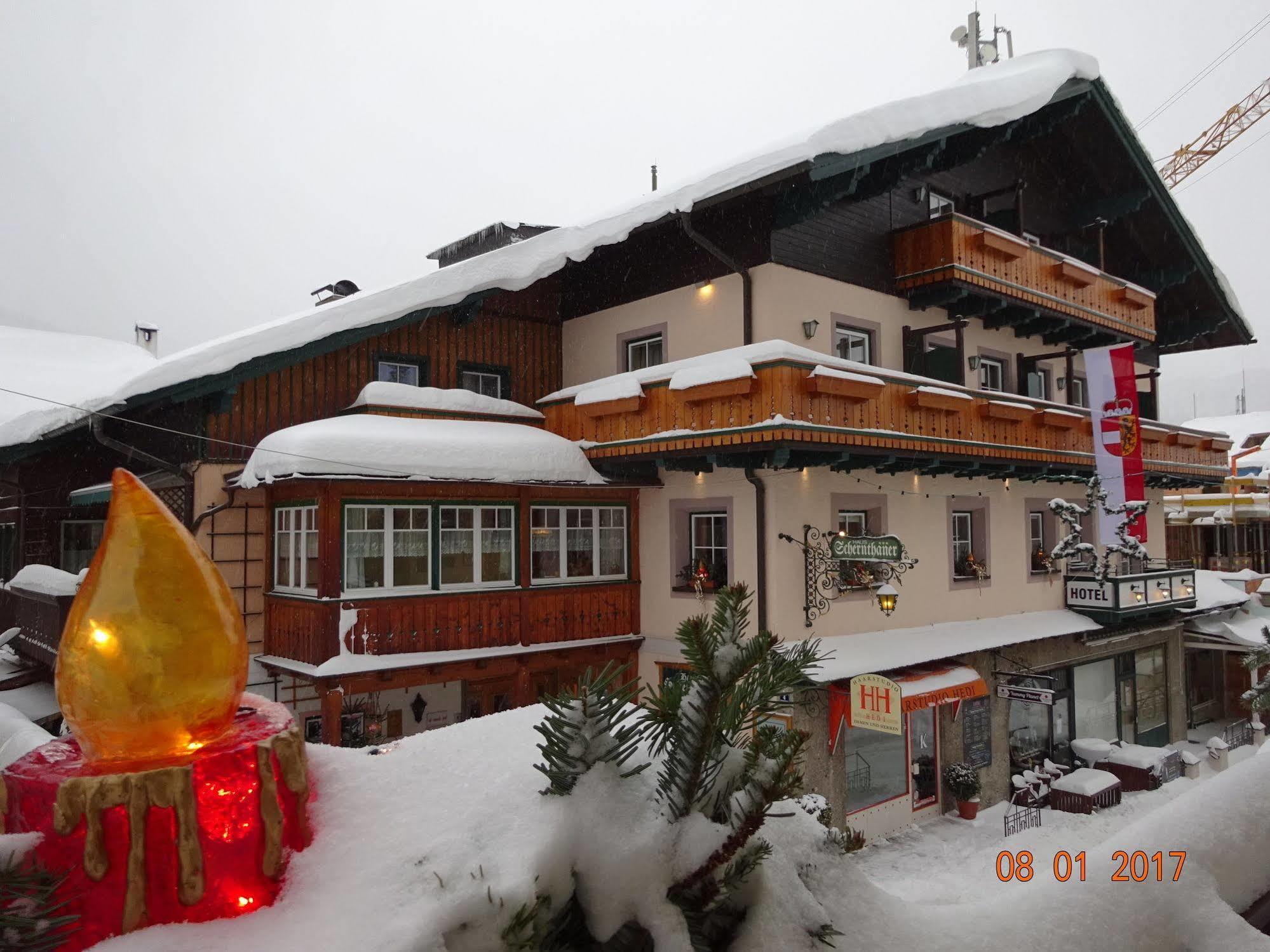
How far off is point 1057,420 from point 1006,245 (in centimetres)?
345

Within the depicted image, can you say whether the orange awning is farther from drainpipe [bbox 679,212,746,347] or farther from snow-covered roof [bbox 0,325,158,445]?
snow-covered roof [bbox 0,325,158,445]

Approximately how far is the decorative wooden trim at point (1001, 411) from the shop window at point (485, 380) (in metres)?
8.92

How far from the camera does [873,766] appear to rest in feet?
45.2

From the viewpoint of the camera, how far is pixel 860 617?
13.6 m

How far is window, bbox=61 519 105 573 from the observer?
51.7 feet

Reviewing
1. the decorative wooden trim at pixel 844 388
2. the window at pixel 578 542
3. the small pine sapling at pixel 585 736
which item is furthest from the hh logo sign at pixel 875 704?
the small pine sapling at pixel 585 736

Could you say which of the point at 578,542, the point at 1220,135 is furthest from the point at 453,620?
the point at 1220,135

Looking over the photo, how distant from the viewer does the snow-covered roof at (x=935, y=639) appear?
12516mm

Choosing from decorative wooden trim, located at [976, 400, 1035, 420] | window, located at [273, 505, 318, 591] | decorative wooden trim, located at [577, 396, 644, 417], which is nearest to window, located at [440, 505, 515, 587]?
window, located at [273, 505, 318, 591]

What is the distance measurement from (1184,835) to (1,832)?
2.84m

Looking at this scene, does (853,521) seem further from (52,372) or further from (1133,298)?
(52,372)

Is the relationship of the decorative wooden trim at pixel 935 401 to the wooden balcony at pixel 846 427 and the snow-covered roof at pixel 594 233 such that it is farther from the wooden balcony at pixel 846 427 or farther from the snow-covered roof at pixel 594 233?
the snow-covered roof at pixel 594 233

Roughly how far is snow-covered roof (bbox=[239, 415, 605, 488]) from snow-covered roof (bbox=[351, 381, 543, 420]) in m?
0.26
